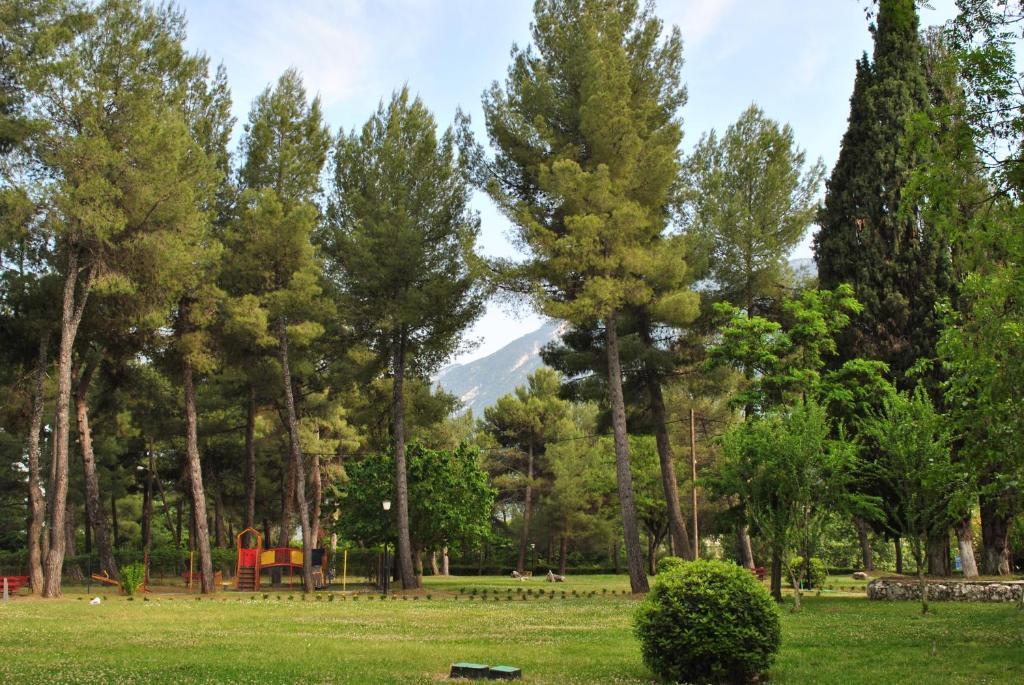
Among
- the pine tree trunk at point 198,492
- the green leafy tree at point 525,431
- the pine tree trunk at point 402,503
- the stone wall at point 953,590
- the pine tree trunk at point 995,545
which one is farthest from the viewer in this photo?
the green leafy tree at point 525,431

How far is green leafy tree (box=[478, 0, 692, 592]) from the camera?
24.0 metres

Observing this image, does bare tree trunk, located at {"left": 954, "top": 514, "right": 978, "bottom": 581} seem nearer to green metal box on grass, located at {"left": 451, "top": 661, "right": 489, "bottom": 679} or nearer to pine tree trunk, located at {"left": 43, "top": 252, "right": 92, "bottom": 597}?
green metal box on grass, located at {"left": 451, "top": 661, "right": 489, "bottom": 679}

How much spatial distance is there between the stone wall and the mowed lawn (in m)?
1.28

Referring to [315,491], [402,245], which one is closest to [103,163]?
[402,245]

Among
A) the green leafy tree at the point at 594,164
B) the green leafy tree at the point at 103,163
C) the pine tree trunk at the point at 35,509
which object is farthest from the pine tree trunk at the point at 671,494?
the pine tree trunk at the point at 35,509

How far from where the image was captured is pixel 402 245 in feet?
99.3

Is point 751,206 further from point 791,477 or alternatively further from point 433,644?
point 433,644

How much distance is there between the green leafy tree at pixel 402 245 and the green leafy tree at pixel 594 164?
448cm

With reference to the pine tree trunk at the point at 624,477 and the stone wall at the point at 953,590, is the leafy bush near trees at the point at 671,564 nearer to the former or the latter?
the pine tree trunk at the point at 624,477

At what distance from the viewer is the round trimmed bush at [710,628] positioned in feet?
29.9

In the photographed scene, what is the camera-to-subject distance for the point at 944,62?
26.7ft

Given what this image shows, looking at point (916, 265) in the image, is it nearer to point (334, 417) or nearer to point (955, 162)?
point (955, 162)

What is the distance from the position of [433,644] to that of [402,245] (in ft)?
64.0

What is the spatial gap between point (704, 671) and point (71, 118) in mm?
23258
